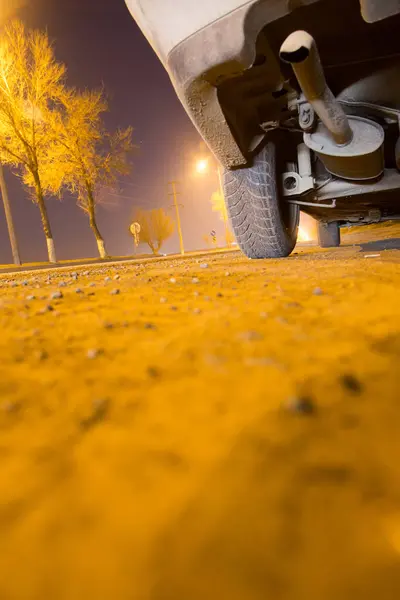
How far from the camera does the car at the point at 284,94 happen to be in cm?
174

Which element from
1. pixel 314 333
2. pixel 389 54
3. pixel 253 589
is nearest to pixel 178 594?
pixel 253 589

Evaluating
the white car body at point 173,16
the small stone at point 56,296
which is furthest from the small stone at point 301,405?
the white car body at point 173,16

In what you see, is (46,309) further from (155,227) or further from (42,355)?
(155,227)

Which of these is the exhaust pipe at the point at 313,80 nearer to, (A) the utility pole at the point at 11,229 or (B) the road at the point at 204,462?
(B) the road at the point at 204,462

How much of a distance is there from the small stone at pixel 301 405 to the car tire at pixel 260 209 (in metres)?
2.53

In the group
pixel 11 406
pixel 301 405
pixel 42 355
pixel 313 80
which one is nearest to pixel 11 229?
pixel 313 80

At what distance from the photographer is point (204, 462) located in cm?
51

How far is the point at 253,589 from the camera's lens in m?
0.36

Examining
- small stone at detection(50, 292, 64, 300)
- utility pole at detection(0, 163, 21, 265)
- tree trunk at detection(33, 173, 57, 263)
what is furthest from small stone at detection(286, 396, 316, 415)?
utility pole at detection(0, 163, 21, 265)

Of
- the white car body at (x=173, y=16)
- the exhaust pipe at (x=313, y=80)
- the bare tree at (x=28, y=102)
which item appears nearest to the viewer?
the exhaust pipe at (x=313, y=80)

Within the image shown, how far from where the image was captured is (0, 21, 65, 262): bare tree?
1332 cm

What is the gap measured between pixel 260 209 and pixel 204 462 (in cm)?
272

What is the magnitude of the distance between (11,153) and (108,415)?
16.5 m

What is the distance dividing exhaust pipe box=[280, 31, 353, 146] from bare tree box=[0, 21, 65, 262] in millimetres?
14049
